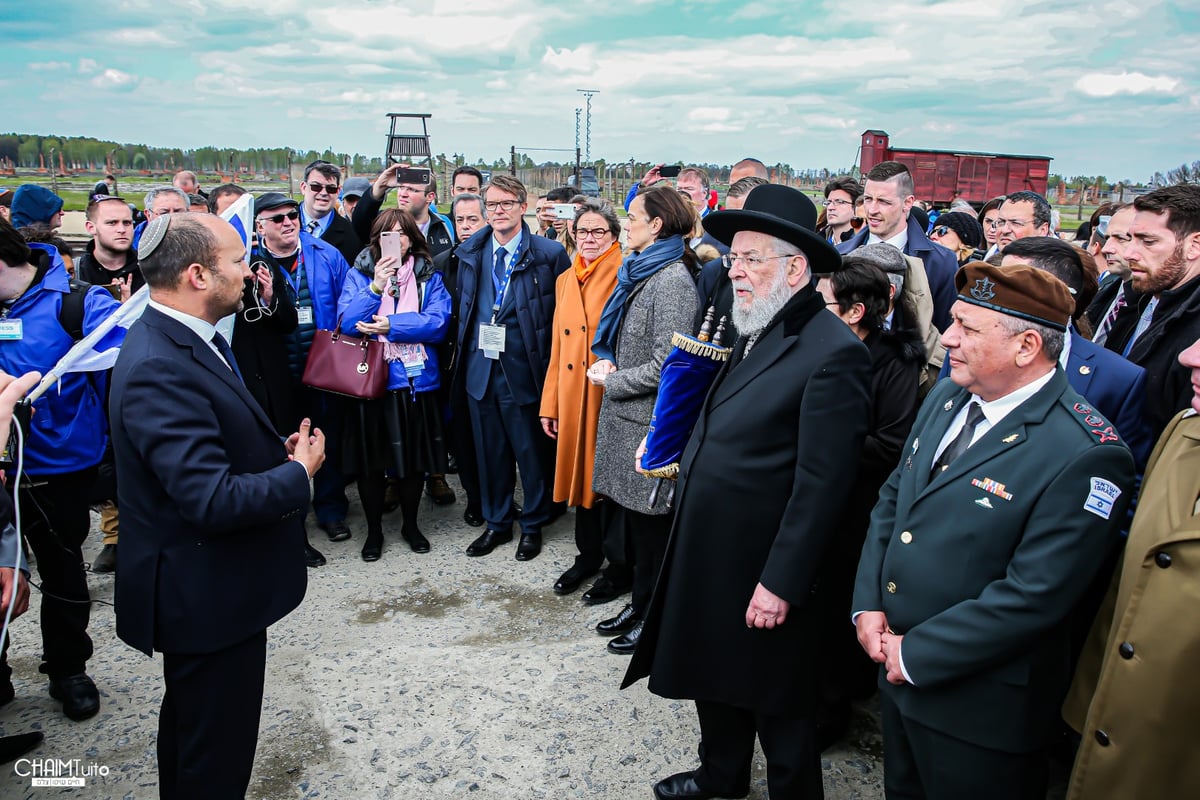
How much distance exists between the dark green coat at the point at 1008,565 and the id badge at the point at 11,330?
11.7 feet

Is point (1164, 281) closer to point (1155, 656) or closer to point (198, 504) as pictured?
point (1155, 656)

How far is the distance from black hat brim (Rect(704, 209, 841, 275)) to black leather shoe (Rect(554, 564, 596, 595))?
2.62m

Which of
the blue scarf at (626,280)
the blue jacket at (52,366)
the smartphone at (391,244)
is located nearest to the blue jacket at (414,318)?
the smartphone at (391,244)

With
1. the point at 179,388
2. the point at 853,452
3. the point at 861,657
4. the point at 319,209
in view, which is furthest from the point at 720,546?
the point at 319,209

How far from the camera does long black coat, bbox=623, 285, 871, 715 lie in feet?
7.91

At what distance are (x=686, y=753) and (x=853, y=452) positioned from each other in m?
1.58

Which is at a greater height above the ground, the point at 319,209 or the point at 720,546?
the point at 319,209

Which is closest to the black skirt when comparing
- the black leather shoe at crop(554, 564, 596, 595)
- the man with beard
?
the black leather shoe at crop(554, 564, 596, 595)

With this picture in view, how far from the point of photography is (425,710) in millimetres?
3475

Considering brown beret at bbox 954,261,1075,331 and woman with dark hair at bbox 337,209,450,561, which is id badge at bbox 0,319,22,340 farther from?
brown beret at bbox 954,261,1075,331

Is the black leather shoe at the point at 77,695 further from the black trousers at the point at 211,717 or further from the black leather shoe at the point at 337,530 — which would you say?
the black leather shoe at the point at 337,530

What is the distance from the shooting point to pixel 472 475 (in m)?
5.59

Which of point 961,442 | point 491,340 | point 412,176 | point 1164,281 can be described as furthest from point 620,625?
point 412,176

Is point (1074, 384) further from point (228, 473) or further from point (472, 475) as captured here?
point (472, 475)
